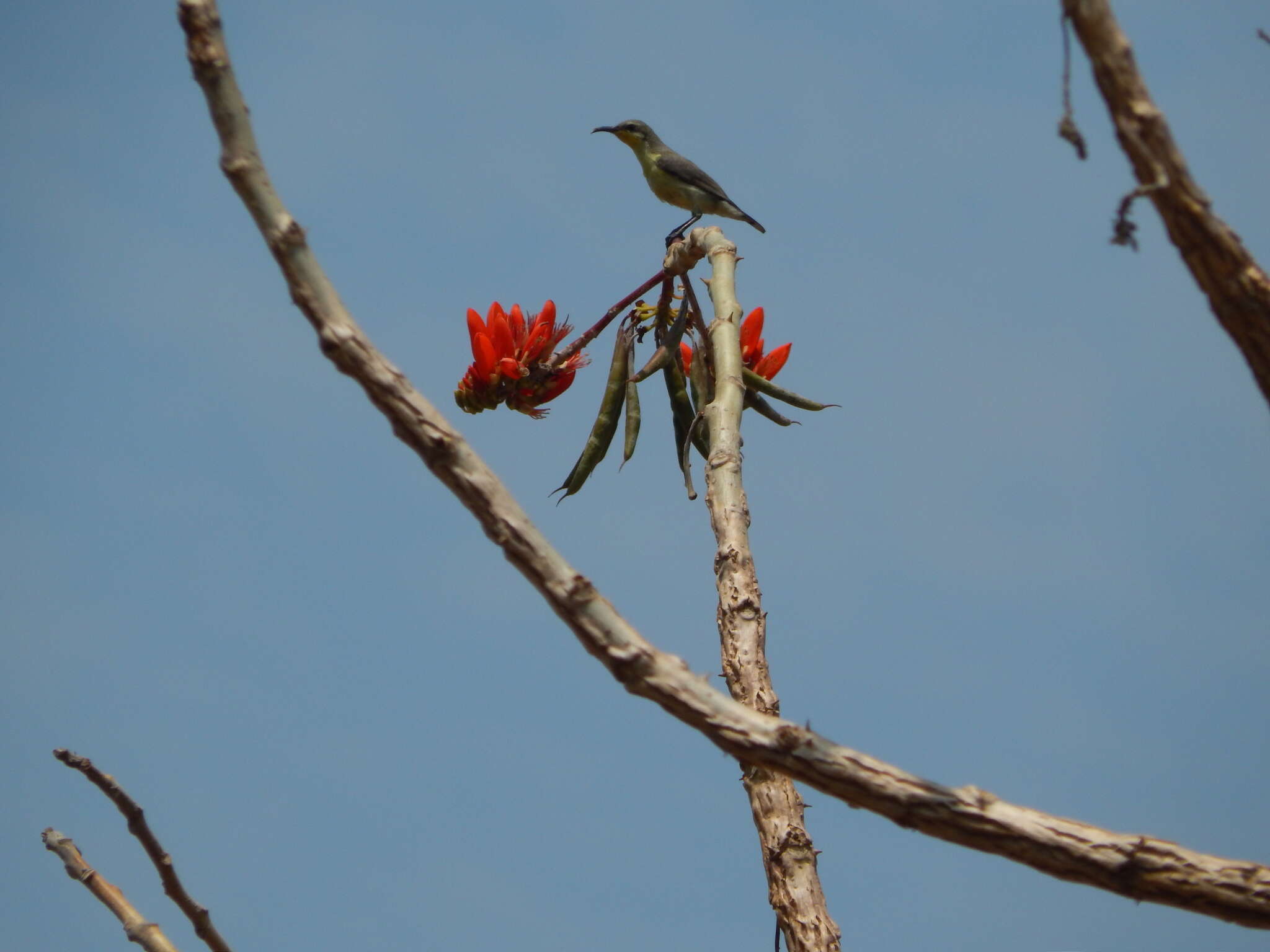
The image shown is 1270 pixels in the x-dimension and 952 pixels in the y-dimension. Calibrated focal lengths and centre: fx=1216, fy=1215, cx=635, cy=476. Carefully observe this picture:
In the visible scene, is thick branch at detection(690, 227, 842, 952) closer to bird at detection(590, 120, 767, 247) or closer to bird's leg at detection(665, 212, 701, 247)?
bird's leg at detection(665, 212, 701, 247)

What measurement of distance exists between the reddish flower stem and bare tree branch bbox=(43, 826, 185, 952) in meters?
2.38

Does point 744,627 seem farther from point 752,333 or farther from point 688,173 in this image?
point 688,173

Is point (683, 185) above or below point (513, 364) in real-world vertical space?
above

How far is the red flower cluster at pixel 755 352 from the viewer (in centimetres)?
436

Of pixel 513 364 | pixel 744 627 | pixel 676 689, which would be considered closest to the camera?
pixel 676 689

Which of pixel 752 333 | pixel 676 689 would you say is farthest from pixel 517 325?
pixel 676 689

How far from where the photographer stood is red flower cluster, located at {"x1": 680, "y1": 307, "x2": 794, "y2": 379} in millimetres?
4363

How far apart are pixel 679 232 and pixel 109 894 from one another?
11.2 feet

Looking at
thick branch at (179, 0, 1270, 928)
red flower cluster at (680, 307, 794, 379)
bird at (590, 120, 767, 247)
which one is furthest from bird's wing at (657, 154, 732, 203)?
thick branch at (179, 0, 1270, 928)

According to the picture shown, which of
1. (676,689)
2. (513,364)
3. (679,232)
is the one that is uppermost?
(679,232)

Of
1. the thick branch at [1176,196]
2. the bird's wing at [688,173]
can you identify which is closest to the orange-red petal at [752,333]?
the bird's wing at [688,173]

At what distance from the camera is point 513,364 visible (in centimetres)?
430

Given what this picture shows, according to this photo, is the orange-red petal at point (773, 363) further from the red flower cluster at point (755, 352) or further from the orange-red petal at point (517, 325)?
the orange-red petal at point (517, 325)

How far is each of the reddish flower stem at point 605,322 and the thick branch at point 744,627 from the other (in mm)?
234
